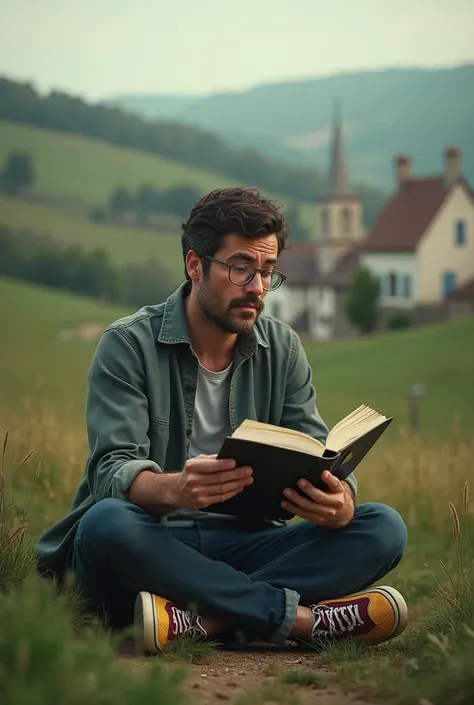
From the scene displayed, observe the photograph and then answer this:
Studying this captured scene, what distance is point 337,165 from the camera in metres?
70.4

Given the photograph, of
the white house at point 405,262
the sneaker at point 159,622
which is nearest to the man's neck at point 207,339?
the sneaker at point 159,622

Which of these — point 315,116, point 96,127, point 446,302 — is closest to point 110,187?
point 96,127

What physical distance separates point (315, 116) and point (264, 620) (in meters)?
75.5

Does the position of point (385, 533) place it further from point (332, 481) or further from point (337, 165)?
point (337, 165)

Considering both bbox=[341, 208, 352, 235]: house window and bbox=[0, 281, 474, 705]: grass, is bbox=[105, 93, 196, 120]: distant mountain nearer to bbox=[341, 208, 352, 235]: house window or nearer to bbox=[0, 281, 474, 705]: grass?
bbox=[341, 208, 352, 235]: house window

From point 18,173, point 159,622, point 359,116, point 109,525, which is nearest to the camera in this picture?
point 159,622

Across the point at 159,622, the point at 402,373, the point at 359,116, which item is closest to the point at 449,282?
the point at 359,116

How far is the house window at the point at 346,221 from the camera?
67.5 m

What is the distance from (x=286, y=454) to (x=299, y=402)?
0.85 meters

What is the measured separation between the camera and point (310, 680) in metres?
3.05

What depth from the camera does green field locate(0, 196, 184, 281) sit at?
39188 millimetres

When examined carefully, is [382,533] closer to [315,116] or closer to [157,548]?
[157,548]

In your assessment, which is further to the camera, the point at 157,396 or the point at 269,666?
the point at 157,396

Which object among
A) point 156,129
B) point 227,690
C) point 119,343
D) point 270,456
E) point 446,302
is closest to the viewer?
point 227,690
